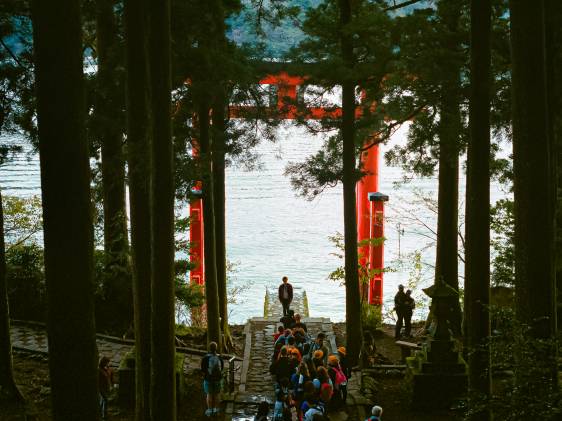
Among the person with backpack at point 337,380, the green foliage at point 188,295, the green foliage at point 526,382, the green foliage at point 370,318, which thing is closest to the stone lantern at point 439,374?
the person with backpack at point 337,380

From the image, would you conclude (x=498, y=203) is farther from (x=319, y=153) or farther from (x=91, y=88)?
(x=91, y=88)

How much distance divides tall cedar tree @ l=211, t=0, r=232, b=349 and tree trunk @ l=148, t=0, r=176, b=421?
2.69m

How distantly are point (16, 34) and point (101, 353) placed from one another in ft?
20.6

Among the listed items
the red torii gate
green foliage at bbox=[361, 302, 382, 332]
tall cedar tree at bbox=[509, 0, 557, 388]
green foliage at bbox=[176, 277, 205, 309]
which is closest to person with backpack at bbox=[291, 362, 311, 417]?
tall cedar tree at bbox=[509, 0, 557, 388]

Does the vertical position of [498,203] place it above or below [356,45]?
below

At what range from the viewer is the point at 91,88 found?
10.5 meters

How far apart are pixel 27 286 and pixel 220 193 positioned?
226 inches

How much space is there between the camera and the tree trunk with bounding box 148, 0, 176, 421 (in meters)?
7.51

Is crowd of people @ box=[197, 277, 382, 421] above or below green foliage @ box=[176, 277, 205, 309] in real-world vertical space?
below

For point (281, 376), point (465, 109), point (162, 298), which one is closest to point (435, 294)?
point (281, 376)

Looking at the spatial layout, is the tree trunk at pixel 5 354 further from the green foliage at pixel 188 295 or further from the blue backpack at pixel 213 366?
the green foliage at pixel 188 295

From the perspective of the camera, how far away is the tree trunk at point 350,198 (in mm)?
12398

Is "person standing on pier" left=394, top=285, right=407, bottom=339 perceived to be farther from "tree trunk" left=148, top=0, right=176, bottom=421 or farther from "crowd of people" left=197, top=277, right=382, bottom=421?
"tree trunk" left=148, top=0, right=176, bottom=421

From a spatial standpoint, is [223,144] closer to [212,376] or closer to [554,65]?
[212,376]
